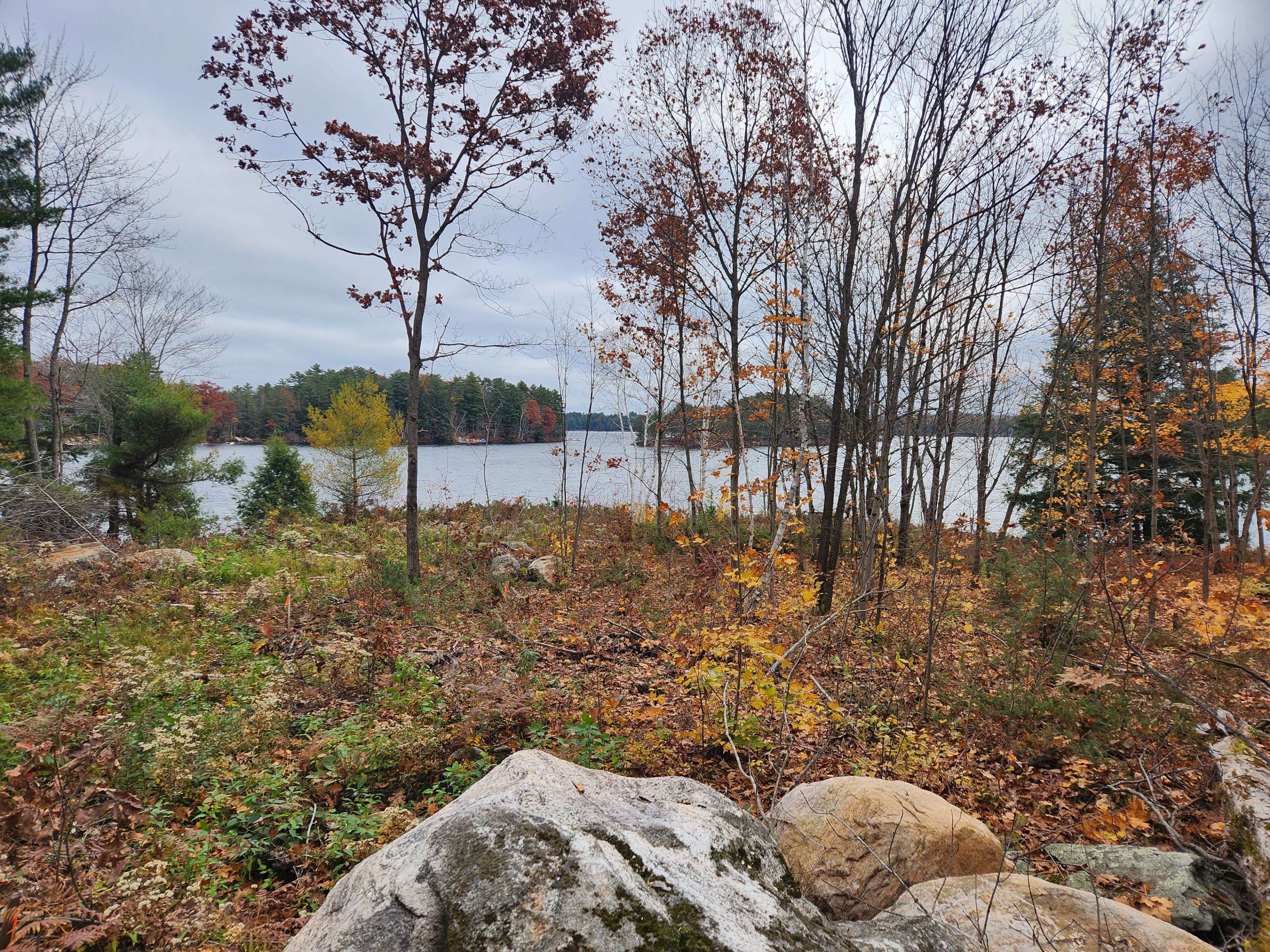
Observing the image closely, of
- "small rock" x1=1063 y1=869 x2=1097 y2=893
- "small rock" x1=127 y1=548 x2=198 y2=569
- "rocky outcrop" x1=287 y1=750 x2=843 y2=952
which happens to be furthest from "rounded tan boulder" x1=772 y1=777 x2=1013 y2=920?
"small rock" x1=127 y1=548 x2=198 y2=569

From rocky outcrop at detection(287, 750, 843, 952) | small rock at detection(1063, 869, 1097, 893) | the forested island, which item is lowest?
small rock at detection(1063, 869, 1097, 893)

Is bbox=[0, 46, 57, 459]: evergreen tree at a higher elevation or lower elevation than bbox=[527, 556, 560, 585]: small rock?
higher

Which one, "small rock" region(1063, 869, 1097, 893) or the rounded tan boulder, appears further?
"small rock" region(1063, 869, 1097, 893)

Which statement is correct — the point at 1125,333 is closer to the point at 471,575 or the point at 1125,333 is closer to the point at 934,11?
the point at 934,11

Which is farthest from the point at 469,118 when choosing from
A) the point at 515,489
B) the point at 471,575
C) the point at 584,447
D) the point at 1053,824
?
the point at 515,489

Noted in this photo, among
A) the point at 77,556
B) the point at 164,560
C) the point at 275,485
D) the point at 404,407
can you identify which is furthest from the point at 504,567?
the point at 404,407

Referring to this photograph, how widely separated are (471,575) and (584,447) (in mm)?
3947

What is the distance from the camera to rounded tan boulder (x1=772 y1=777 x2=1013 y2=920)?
119 inches

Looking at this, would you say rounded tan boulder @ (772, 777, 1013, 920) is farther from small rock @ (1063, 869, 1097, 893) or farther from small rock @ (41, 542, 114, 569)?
small rock @ (41, 542, 114, 569)

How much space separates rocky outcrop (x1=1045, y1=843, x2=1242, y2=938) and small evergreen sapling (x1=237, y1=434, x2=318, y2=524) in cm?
1872

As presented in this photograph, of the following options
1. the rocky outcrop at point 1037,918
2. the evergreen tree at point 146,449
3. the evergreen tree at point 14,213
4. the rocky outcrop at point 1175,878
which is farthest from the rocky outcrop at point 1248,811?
the evergreen tree at point 146,449

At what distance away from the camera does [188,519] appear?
1411 centimetres

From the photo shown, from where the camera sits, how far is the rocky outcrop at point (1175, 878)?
9.23ft

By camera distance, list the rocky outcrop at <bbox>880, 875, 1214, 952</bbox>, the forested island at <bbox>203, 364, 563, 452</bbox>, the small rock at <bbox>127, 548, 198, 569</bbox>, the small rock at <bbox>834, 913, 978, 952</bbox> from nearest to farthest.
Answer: the small rock at <bbox>834, 913, 978, 952</bbox> < the rocky outcrop at <bbox>880, 875, 1214, 952</bbox> < the small rock at <bbox>127, 548, 198, 569</bbox> < the forested island at <bbox>203, 364, 563, 452</bbox>
